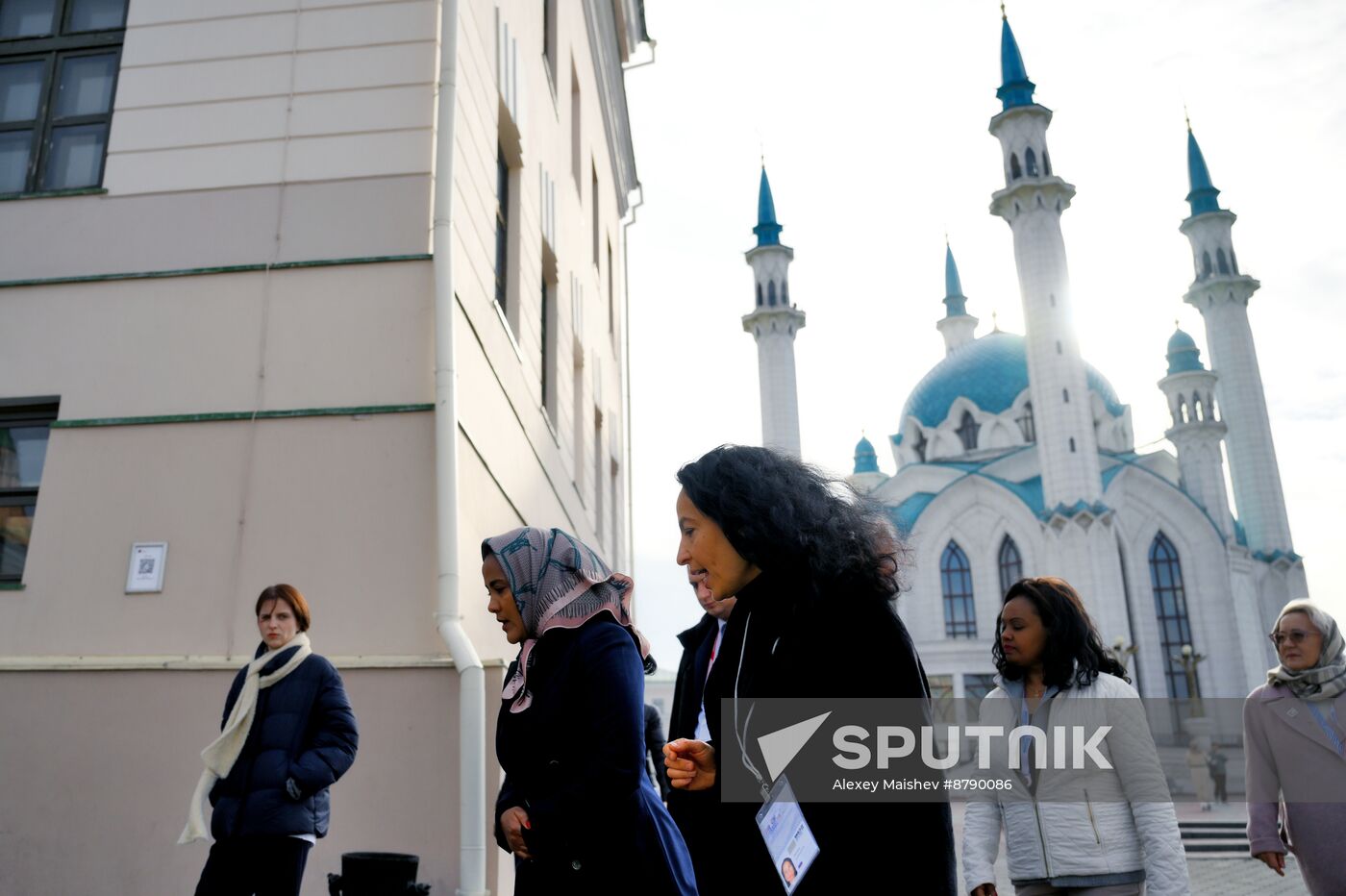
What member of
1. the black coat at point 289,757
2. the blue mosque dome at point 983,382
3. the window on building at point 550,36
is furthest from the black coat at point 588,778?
the blue mosque dome at point 983,382

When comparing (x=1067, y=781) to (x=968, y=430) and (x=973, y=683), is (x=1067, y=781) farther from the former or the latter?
(x=968, y=430)

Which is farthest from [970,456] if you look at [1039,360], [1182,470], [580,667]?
[580,667]

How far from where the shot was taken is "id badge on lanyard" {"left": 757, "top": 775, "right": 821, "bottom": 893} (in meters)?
1.64

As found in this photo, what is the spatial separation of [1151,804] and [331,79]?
6.27m

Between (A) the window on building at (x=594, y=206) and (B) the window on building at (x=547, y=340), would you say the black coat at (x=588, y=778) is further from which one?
(A) the window on building at (x=594, y=206)

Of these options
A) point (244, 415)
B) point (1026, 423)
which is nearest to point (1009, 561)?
point (1026, 423)

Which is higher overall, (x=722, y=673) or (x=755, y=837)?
(x=722, y=673)

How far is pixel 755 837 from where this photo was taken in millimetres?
1810

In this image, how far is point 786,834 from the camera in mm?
1699

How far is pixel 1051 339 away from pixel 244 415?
111 feet

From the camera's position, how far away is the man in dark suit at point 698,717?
6.31ft

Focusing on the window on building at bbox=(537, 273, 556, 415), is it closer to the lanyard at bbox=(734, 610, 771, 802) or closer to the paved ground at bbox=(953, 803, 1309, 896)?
the paved ground at bbox=(953, 803, 1309, 896)

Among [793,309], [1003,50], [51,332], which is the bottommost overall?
[51,332]

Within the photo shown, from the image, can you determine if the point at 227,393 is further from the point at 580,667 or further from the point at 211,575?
the point at 580,667
